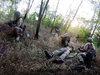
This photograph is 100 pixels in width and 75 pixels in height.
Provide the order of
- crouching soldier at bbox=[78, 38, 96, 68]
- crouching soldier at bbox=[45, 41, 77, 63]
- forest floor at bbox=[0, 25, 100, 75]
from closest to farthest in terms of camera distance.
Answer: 1. forest floor at bbox=[0, 25, 100, 75]
2. crouching soldier at bbox=[45, 41, 77, 63]
3. crouching soldier at bbox=[78, 38, 96, 68]

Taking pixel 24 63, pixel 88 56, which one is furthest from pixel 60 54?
pixel 24 63

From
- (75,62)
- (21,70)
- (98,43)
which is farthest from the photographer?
(98,43)

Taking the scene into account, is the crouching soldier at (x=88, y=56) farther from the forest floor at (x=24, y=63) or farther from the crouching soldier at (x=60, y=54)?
the crouching soldier at (x=60, y=54)

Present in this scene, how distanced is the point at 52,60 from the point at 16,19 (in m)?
4.18

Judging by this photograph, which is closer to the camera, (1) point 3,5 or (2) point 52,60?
(1) point 3,5

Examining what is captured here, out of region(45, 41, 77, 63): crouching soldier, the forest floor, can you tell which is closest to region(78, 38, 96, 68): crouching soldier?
the forest floor

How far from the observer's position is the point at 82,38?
13312mm

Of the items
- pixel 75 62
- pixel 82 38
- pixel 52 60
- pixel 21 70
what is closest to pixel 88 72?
pixel 75 62

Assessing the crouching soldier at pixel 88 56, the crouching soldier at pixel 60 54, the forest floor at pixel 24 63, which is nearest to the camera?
the forest floor at pixel 24 63

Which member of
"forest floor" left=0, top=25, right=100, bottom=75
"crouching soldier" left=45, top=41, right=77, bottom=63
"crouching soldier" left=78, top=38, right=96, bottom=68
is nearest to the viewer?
"forest floor" left=0, top=25, right=100, bottom=75

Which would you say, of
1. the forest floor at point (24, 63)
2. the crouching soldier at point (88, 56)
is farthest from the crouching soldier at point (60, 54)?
the crouching soldier at point (88, 56)

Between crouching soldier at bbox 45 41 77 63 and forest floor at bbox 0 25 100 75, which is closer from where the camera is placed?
forest floor at bbox 0 25 100 75

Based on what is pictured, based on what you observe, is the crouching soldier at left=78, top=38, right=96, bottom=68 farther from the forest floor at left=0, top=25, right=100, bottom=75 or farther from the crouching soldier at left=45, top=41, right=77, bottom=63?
the crouching soldier at left=45, top=41, right=77, bottom=63

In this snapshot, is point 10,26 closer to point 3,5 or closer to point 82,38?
point 3,5
